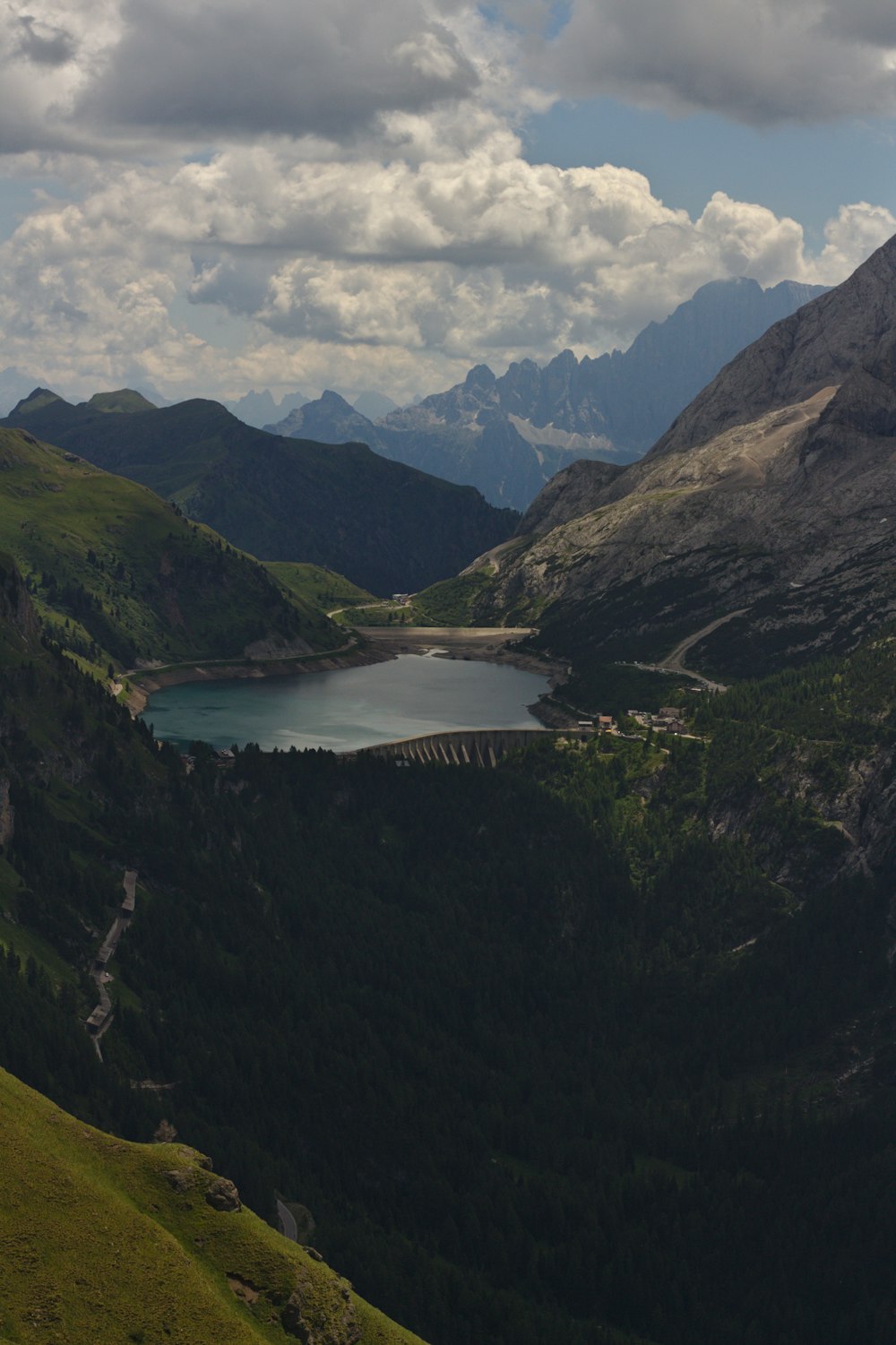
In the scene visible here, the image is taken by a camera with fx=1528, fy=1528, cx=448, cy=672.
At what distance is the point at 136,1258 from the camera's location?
118 meters

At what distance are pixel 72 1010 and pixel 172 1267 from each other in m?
83.3

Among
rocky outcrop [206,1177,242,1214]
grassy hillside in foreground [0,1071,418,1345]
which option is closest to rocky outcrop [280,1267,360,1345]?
grassy hillside in foreground [0,1071,418,1345]

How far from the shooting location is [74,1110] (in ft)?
573

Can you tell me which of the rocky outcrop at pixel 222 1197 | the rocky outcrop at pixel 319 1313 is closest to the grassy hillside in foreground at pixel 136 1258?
the rocky outcrop at pixel 319 1313

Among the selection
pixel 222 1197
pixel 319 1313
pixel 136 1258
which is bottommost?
pixel 319 1313

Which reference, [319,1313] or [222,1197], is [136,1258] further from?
[319,1313]

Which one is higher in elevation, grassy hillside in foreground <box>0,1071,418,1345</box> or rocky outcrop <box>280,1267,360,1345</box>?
grassy hillside in foreground <box>0,1071,418,1345</box>

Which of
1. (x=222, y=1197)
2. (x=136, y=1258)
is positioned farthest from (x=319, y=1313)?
(x=136, y=1258)

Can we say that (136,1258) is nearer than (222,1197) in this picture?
Yes

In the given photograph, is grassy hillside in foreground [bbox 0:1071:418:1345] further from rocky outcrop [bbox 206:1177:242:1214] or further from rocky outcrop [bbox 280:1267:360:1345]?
rocky outcrop [bbox 206:1177:242:1214]

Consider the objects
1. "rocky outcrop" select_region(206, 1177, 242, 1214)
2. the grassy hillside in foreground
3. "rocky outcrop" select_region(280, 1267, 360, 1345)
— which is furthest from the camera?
"rocky outcrop" select_region(206, 1177, 242, 1214)

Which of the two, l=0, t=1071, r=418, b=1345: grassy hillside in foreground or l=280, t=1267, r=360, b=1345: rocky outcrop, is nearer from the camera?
l=0, t=1071, r=418, b=1345: grassy hillside in foreground

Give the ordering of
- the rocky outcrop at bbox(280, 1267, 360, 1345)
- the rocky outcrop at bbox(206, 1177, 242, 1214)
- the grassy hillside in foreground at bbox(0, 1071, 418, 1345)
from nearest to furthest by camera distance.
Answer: the grassy hillside in foreground at bbox(0, 1071, 418, 1345)
the rocky outcrop at bbox(280, 1267, 360, 1345)
the rocky outcrop at bbox(206, 1177, 242, 1214)

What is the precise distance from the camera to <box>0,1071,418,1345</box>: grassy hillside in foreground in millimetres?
111875
